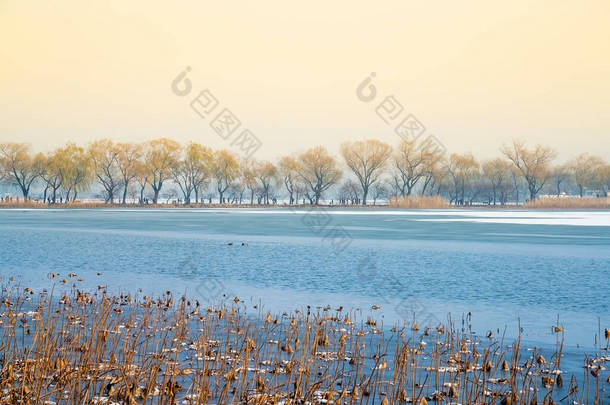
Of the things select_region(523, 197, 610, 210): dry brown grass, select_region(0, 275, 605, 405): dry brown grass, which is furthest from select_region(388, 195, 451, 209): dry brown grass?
select_region(0, 275, 605, 405): dry brown grass

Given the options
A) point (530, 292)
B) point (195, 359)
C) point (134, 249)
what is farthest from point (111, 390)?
point (134, 249)

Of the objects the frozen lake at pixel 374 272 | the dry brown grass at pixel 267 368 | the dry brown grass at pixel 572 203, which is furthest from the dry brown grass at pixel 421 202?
the dry brown grass at pixel 267 368

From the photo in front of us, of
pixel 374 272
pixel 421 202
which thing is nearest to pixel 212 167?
pixel 421 202

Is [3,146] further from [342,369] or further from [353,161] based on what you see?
[342,369]

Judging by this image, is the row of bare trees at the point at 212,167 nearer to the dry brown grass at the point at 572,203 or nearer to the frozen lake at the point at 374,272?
the dry brown grass at the point at 572,203

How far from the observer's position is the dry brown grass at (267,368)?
782cm

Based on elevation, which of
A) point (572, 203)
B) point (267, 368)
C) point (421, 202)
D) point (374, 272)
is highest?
point (572, 203)

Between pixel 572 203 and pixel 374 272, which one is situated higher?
pixel 572 203

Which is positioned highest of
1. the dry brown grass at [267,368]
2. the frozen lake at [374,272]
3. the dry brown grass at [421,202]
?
the dry brown grass at [421,202]

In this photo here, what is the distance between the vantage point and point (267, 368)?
30.6 feet

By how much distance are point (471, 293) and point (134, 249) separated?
19362mm

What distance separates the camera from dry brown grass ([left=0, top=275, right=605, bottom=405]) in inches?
308

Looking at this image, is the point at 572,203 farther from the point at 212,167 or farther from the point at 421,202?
the point at 212,167

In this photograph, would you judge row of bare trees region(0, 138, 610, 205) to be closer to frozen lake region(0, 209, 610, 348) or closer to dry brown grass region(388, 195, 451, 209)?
dry brown grass region(388, 195, 451, 209)
